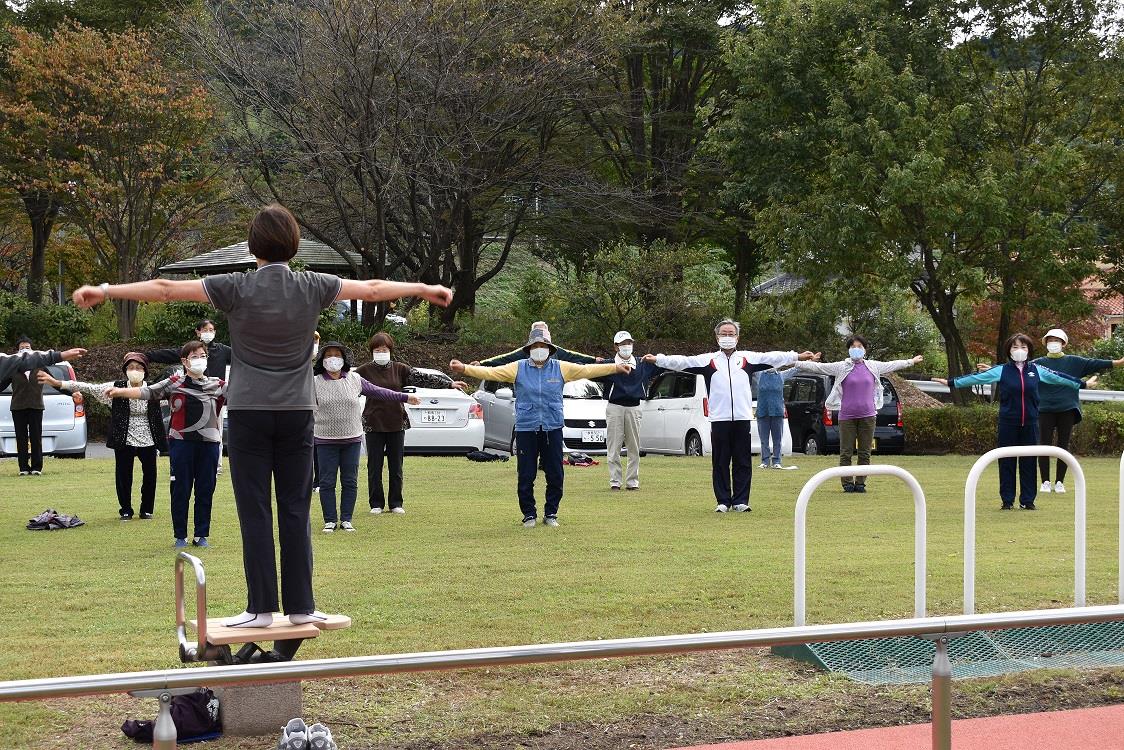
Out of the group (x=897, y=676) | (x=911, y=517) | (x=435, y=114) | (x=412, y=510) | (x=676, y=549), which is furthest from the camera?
(x=435, y=114)

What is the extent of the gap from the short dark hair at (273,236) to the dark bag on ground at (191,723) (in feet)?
6.49

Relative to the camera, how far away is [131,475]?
15.0 m

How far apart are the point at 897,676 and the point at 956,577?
2.92 meters

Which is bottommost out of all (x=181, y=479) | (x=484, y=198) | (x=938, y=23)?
(x=181, y=479)

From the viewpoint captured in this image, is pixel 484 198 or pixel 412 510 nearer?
pixel 412 510

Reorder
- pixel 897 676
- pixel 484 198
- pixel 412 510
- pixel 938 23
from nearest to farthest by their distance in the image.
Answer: pixel 897 676, pixel 412 510, pixel 938 23, pixel 484 198

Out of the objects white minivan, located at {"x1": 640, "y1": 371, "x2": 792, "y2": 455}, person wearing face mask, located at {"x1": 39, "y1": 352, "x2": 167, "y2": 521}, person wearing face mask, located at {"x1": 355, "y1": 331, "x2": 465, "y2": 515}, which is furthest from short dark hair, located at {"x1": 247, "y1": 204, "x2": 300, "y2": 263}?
white minivan, located at {"x1": 640, "y1": 371, "x2": 792, "y2": 455}

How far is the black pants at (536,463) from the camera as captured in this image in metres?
14.2

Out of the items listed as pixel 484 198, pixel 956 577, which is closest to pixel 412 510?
pixel 956 577

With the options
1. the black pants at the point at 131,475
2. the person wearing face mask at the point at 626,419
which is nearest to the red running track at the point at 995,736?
the black pants at the point at 131,475

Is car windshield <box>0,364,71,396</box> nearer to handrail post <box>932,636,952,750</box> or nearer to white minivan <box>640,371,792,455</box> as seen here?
white minivan <box>640,371,792,455</box>

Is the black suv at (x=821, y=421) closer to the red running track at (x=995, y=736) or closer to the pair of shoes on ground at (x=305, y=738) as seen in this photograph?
the red running track at (x=995, y=736)

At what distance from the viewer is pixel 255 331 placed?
245 inches

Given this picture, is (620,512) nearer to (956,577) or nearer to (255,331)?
(956,577)
